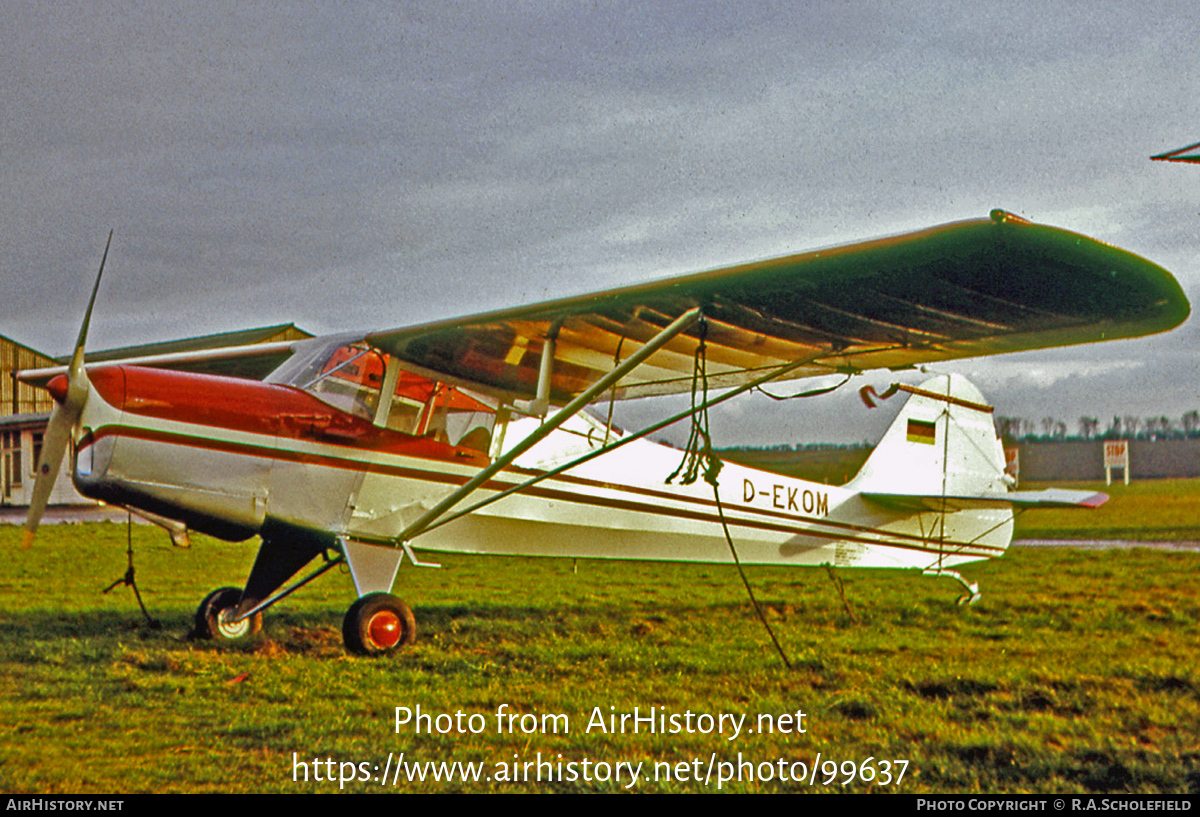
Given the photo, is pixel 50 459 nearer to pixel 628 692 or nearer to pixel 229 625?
pixel 229 625

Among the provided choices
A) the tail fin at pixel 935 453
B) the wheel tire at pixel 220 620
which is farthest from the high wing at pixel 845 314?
the tail fin at pixel 935 453

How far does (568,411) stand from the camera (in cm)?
491

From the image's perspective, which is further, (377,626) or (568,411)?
(377,626)

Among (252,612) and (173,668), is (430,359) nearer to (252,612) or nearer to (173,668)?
(252,612)

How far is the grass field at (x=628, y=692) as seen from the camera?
3.20 meters

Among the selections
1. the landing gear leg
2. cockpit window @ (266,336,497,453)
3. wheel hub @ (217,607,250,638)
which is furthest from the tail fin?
wheel hub @ (217,607,250,638)

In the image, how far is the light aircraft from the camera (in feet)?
13.7

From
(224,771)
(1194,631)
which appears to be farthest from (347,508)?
(1194,631)

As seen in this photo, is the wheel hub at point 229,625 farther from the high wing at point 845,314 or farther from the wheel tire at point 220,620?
the high wing at point 845,314

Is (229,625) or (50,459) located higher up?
(50,459)

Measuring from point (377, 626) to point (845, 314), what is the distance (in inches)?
135

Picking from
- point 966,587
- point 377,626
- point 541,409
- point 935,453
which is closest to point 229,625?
point 377,626

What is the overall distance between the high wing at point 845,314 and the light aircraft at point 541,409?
2cm

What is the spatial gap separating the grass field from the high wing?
186cm
